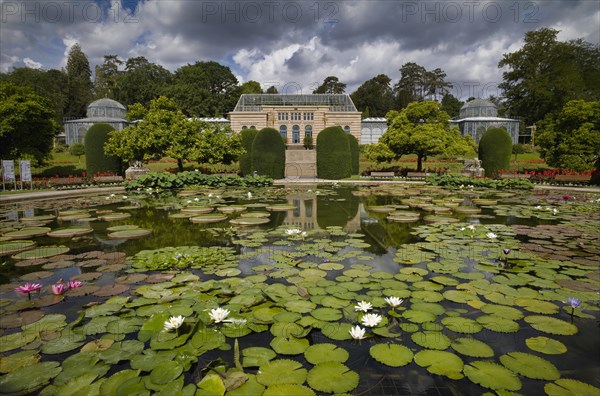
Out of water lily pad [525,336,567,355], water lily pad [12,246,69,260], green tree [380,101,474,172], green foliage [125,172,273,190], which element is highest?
green tree [380,101,474,172]


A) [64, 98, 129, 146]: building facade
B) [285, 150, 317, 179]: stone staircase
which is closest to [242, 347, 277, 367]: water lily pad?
[285, 150, 317, 179]: stone staircase

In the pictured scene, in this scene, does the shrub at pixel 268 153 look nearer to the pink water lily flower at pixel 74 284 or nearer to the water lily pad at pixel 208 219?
the water lily pad at pixel 208 219

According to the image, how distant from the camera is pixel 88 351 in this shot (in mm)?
2768

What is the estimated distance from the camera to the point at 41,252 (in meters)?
5.71

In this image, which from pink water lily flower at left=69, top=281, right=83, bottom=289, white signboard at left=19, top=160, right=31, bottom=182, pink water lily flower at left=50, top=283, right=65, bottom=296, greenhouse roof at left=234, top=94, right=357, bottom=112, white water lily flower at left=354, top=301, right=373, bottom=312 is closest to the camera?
white water lily flower at left=354, top=301, right=373, bottom=312

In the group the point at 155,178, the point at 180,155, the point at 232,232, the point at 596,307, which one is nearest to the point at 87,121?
the point at 180,155

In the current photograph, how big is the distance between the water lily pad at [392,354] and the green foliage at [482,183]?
1737 cm

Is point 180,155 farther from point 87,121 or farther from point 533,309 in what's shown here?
point 87,121

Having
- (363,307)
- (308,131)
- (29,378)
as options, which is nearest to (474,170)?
(363,307)

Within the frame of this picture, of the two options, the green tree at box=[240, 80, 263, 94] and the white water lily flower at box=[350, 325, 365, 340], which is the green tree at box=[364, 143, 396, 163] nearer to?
the white water lily flower at box=[350, 325, 365, 340]

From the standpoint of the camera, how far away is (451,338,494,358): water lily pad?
107 inches

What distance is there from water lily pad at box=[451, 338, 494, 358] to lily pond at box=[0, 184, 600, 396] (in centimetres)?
1

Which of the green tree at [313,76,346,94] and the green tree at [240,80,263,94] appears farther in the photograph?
the green tree at [313,76,346,94]

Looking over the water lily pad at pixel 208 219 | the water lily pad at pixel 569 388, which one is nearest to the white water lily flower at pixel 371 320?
the water lily pad at pixel 569 388
